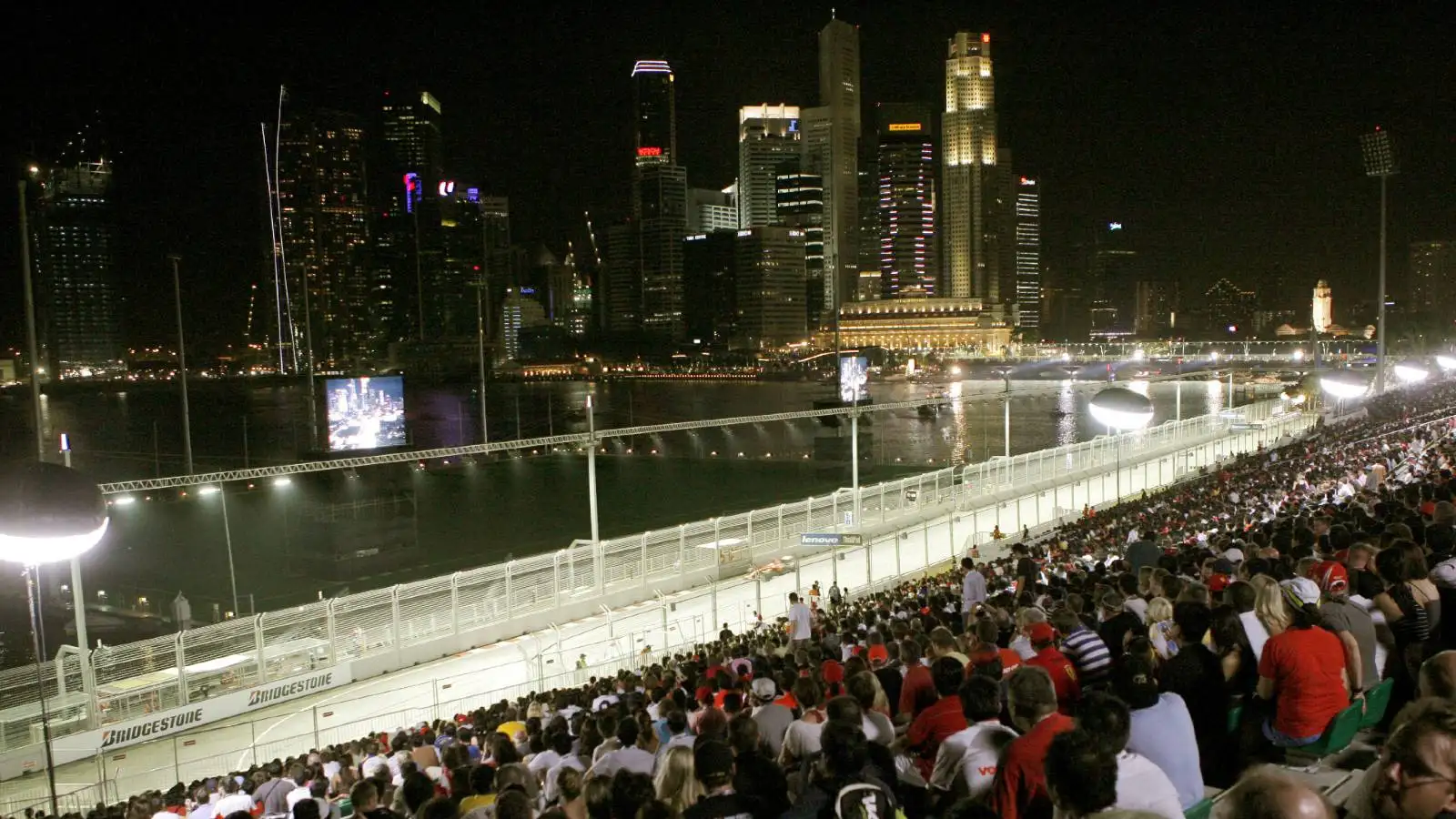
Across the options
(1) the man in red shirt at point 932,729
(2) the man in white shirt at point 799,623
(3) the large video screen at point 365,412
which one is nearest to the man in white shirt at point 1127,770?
(1) the man in red shirt at point 932,729

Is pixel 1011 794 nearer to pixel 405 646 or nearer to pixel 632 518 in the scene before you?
pixel 405 646

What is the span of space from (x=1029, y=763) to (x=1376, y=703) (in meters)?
2.42

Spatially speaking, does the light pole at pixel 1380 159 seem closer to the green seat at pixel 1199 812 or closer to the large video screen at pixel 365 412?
the large video screen at pixel 365 412

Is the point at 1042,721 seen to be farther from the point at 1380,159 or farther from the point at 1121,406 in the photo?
the point at 1380,159

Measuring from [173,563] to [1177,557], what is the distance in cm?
4127

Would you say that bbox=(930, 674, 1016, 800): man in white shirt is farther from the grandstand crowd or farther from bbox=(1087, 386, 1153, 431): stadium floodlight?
bbox=(1087, 386, 1153, 431): stadium floodlight

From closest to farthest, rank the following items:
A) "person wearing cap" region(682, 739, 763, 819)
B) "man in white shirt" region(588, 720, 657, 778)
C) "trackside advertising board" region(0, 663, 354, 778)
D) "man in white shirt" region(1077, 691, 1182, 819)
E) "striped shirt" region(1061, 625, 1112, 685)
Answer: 1. "man in white shirt" region(1077, 691, 1182, 819)
2. "person wearing cap" region(682, 739, 763, 819)
3. "man in white shirt" region(588, 720, 657, 778)
4. "striped shirt" region(1061, 625, 1112, 685)
5. "trackside advertising board" region(0, 663, 354, 778)

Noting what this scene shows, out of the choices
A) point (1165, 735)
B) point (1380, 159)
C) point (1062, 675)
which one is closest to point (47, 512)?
point (1062, 675)

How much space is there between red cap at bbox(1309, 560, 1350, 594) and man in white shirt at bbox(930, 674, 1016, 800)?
3.02m

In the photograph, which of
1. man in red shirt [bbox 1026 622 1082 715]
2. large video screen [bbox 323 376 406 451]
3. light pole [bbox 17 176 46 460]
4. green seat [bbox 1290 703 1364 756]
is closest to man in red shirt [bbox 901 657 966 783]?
man in red shirt [bbox 1026 622 1082 715]

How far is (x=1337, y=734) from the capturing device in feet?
13.5

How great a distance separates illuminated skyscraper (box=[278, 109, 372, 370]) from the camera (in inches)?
6053

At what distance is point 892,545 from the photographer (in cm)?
2073

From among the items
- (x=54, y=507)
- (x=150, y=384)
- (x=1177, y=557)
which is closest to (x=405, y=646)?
(x=54, y=507)
